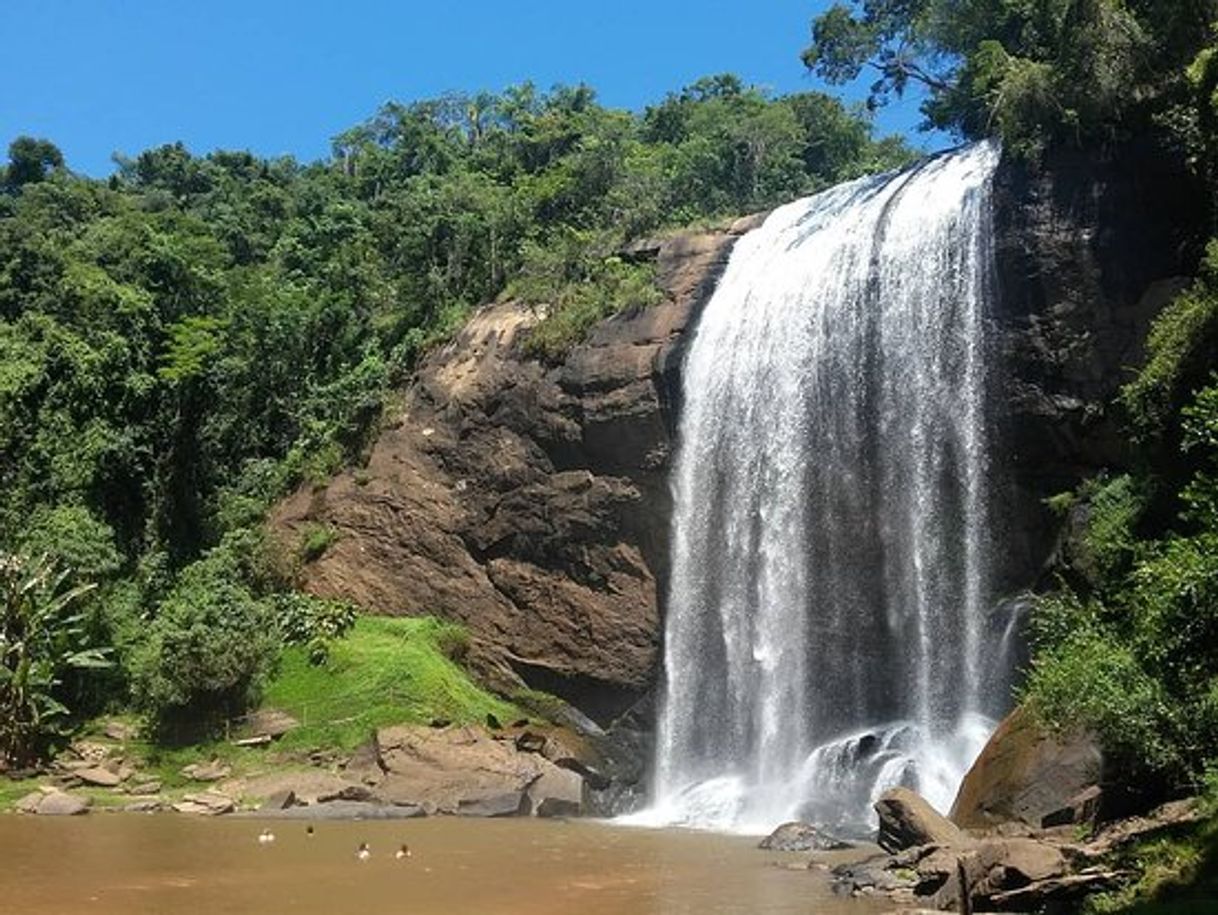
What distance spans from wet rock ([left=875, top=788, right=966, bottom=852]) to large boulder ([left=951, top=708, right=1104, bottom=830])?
0.78 metres

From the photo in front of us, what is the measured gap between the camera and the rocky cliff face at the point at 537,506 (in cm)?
2961

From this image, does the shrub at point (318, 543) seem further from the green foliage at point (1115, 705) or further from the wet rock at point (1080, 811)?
the green foliage at point (1115, 705)

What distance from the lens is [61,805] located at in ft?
76.4

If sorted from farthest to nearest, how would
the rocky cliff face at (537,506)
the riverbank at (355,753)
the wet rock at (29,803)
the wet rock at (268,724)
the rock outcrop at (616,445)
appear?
1. the rocky cliff face at (537,506)
2. the wet rock at (268,724)
3. the rock outcrop at (616,445)
4. the riverbank at (355,753)
5. the wet rock at (29,803)

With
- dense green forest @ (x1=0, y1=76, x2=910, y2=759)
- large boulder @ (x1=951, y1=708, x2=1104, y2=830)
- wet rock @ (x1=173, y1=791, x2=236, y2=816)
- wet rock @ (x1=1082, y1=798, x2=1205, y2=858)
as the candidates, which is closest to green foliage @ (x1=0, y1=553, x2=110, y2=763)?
dense green forest @ (x1=0, y1=76, x2=910, y2=759)

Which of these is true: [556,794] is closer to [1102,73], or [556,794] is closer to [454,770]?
[454,770]

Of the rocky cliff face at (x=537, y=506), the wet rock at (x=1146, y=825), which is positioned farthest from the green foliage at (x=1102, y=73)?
the wet rock at (x=1146, y=825)

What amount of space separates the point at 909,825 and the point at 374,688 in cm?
1427

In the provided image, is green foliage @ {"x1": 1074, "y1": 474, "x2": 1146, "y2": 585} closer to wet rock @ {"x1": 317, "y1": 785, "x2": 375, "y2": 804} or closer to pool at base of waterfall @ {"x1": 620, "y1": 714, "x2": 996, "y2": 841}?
pool at base of waterfall @ {"x1": 620, "y1": 714, "x2": 996, "y2": 841}

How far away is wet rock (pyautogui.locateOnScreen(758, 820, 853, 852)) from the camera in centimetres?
1871

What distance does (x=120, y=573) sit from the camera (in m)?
33.1

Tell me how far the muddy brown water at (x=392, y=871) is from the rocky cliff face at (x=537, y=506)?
7.71m

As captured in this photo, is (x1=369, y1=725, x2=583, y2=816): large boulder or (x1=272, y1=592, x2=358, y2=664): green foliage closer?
(x1=369, y1=725, x2=583, y2=816): large boulder

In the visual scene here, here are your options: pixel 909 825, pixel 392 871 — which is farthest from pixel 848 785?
pixel 392 871
